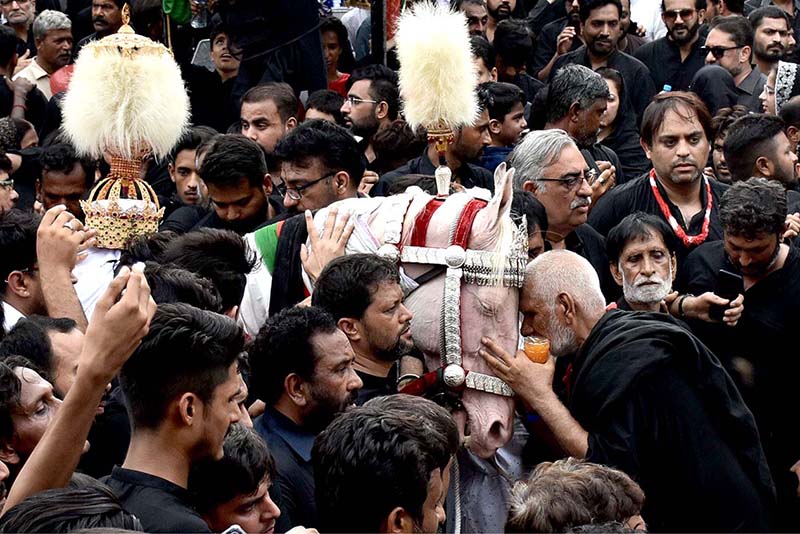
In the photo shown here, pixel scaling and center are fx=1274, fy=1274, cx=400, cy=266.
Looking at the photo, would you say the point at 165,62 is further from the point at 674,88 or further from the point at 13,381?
the point at 674,88

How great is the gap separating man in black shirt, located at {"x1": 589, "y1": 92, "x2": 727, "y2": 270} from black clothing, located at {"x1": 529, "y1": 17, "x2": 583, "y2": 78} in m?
5.10

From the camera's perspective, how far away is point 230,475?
3711mm

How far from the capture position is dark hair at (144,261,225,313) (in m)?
4.50

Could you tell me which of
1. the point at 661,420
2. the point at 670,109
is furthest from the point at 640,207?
the point at 661,420

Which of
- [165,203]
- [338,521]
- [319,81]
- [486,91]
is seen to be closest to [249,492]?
[338,521]

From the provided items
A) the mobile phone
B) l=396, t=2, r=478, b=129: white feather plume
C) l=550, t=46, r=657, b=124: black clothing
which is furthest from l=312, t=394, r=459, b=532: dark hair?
l=550, t=46, r=657, b=124: black clothing

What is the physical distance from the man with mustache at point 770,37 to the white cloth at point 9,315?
7214 mm

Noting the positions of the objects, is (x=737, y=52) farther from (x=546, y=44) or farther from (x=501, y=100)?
(x=501, y=100)

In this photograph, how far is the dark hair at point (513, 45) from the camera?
432 inches

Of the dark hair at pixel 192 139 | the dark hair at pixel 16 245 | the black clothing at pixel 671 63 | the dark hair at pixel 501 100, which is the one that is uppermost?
the dark hair at pixel 16 245

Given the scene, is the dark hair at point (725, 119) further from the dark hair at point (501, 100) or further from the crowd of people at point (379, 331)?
the dark hair at point (501, 100)

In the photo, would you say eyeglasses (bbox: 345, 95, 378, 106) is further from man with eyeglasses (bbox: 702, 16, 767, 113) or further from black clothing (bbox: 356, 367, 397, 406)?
black clothing (bbox: 356, 367, 397, 406)

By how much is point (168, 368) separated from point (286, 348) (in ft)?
3.00

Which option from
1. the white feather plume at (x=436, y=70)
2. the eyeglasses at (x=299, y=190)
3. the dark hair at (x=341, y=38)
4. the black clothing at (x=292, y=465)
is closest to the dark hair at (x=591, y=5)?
the dark hair at (x=341, y=38)
